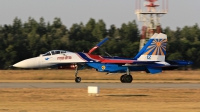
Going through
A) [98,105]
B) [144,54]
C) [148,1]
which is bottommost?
[98,105]

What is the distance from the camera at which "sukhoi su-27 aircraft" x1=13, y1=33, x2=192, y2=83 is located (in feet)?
121

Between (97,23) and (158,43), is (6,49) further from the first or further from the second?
(97,23)

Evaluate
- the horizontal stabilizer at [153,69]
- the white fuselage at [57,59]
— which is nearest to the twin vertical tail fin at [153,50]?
the horizontal stabilizer at [153,69]

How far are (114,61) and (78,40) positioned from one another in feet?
140

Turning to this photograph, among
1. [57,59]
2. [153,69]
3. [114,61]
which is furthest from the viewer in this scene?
[153,69]

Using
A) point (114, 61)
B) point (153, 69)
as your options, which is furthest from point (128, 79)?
point (153, 69)

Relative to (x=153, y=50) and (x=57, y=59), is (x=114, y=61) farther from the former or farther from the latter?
(x=57, y=59)

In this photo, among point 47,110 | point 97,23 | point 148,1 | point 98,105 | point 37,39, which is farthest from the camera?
point 97,23

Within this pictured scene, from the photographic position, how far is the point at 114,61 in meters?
37.2

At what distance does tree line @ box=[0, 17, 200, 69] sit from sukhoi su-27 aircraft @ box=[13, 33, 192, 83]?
3.58 m

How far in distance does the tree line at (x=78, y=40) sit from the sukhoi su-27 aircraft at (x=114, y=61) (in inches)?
141

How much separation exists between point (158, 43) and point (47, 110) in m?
20.4

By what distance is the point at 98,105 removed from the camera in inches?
829

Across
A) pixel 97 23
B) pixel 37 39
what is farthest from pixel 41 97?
pixel 97 23
